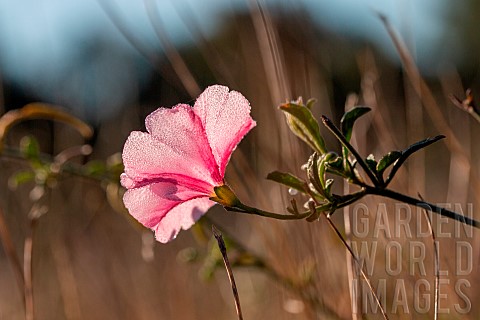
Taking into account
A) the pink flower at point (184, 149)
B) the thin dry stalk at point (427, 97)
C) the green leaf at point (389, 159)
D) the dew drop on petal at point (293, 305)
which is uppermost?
the pink flower at point (184, 149)

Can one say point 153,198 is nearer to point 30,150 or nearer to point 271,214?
point 271,214

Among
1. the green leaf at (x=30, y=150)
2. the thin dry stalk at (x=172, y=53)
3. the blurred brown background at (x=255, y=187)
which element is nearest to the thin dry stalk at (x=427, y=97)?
the blurred brown background at (x=255, y=187)

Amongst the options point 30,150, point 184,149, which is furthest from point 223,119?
point 30,150

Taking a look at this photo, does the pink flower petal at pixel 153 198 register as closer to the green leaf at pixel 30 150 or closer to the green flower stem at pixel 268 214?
the green flower stem at pixel 268 214

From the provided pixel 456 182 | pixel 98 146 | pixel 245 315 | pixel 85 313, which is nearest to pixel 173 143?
pixel 456 182

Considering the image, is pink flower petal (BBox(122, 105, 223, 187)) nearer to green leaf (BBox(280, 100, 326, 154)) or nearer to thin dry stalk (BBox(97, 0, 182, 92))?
green leaf (BBox(280, 100, 326, 154))

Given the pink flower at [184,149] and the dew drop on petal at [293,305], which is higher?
the pink flower at [184,149]

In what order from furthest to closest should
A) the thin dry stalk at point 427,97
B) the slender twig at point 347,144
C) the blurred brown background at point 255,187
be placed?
1. the blurred brown background at point 255,187
2. the thin dry stalk at point 427,97
3. the slender twig at point 347,144

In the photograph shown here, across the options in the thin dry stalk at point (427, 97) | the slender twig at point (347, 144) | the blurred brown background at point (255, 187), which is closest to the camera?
the slender twig at point (347, 144)
